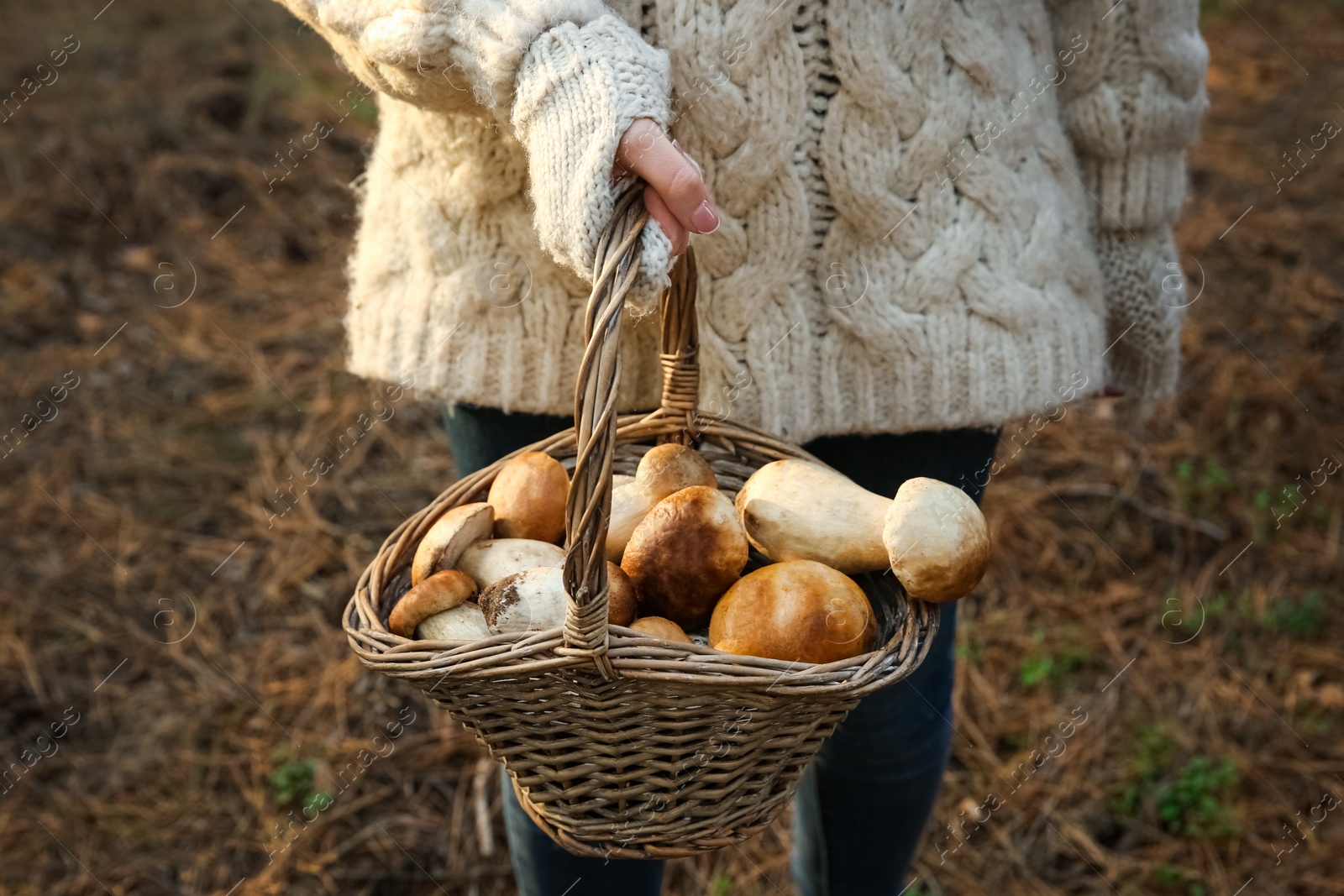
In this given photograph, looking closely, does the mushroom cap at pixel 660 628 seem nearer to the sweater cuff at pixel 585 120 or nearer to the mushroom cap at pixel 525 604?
the mushroom cap at pixel 525 604

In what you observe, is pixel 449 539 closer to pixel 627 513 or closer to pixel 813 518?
pixel 627 513

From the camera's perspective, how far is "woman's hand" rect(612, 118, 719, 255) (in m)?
0.63

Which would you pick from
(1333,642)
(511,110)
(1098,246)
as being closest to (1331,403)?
(1333,642)

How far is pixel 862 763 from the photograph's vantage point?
1.07 m

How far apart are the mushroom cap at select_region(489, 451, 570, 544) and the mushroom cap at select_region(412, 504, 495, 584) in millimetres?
17

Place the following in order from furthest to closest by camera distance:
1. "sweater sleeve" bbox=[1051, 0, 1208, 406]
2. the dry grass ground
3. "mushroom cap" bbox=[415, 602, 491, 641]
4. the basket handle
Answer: the dry grass ground < "sweater sleeve" bbox=[1051, 0, 1208, 406] < "mushroom cap" bbox=[415, 602, 491, 641] < the basket handle

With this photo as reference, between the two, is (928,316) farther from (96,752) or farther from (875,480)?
(96,752)

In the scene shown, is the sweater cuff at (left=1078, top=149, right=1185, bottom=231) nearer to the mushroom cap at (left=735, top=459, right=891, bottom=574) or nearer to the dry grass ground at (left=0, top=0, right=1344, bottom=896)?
the mushroom cap at (left=735, top=459, right=891, bottom=574)

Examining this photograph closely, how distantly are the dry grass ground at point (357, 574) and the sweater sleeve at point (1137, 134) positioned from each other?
84cm

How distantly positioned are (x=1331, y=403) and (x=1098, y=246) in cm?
154

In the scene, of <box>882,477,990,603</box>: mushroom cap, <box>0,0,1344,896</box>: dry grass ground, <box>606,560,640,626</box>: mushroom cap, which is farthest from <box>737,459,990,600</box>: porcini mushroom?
<box>0,0,1344,896</box>: dry grass ground

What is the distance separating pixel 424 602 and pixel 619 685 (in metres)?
0.16

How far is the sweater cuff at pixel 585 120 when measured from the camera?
0.63 metres

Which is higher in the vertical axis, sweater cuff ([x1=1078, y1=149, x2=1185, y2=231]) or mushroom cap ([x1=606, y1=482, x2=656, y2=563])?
mushroom cap ([x1=606, y1=482, x2=656, y2=563])
